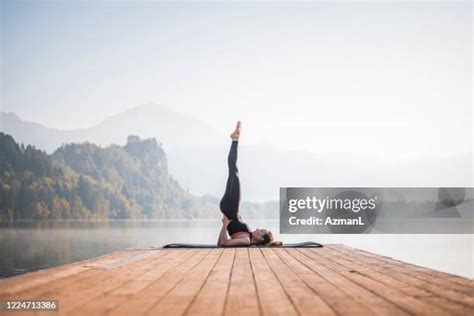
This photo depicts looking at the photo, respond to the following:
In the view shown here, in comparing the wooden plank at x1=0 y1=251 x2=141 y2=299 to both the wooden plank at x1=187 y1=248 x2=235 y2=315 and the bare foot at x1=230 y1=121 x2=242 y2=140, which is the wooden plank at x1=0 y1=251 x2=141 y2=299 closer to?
the wooden plank at x1=187 y1=248 x2=235 y2=315

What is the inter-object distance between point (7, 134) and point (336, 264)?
76.3 metres

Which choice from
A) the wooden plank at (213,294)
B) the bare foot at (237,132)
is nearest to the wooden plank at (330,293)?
the wooden plank at (213,294)

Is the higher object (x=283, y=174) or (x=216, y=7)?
(x=216, y=7)

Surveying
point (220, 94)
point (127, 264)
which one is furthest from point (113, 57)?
point (127, 264)

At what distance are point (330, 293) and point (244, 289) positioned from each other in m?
0.50

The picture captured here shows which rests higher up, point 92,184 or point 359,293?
point 92,184

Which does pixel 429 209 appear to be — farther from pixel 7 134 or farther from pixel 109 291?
pixel 7 134

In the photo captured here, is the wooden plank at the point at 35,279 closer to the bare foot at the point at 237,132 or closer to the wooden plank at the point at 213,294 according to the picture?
the wooden plank at the point at 213,294

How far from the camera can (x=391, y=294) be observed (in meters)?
3.64

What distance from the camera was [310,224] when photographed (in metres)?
35.3

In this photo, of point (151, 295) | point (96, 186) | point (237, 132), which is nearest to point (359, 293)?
point (151, 295)

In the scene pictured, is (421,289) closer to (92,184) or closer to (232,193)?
(232,193)

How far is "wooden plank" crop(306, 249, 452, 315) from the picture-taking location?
10.2ft
